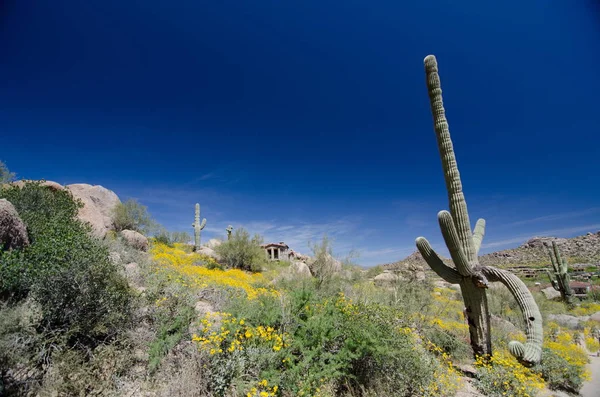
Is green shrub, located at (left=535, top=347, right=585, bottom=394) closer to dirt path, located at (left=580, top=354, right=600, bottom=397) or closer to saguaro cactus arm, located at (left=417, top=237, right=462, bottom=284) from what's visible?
dirt path, located at (left=580, top=354, right=600, bottom=397)

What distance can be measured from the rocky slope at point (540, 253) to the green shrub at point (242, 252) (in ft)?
61.2

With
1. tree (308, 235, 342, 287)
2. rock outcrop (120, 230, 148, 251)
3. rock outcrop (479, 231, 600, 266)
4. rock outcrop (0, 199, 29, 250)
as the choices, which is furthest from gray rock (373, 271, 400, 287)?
rock outcrop (479, 231, 600, 266)

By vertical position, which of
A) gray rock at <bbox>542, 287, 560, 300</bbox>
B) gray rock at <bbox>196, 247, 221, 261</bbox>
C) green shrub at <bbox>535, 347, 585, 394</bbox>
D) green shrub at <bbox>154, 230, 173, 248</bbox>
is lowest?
gray rock at <bbox>542, 287, 560, 300</bbox>

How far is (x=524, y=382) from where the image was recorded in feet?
15.6

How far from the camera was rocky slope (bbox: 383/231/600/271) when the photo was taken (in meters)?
30.9

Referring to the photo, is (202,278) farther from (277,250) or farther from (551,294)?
(277,250)

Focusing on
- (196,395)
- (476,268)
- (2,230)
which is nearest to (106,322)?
(196,395)

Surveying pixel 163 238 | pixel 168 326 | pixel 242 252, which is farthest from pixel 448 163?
pixel 163 238

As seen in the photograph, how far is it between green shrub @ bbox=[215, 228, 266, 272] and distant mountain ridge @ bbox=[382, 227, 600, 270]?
61.2 ft

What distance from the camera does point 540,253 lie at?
35.9 metres

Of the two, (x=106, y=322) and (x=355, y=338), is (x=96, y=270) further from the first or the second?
(x=355, y=338)

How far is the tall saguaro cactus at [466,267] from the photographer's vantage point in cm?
495

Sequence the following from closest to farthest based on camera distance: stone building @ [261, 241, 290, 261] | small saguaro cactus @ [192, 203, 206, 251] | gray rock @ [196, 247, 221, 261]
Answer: gray rock @ [196, 247, 221, 261] < small saguaro cactus @ [192, 203, 206, 251] < stone building @ [261, 241, 290, 261]

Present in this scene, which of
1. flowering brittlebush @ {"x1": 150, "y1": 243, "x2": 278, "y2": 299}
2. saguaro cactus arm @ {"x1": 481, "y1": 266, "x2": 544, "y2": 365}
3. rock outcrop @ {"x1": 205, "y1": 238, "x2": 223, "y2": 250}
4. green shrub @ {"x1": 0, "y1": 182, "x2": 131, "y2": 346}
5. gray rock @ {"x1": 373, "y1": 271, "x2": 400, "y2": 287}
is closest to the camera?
green shrub @ {"x1": 0, "y1": 182, "x2": 131, "y2": 346}
